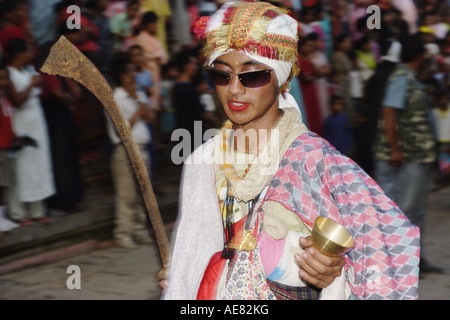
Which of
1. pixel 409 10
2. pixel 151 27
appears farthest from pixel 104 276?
pixel 409 10

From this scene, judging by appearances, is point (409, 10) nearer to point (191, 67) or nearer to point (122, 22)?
point (122, 22)

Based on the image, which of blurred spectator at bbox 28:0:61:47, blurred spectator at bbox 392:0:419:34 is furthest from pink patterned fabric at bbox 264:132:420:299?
blurred spectator at bbox 392:0:419:34

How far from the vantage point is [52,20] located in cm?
795

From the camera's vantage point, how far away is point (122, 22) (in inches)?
358

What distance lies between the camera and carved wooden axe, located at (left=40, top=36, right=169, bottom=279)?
2.90 m

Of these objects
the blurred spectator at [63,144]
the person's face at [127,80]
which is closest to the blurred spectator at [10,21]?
the blurred spectator at [63,144]

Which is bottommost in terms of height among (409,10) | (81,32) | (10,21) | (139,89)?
(139,89)

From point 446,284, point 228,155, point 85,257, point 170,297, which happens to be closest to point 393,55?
point 446,284

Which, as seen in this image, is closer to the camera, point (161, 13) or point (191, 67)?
point (191, 67)

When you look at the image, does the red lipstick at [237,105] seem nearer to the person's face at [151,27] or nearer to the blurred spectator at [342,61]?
the person's face at [151,27]

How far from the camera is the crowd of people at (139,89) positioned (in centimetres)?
694

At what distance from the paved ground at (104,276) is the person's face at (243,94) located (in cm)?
294

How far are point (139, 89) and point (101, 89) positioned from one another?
5029 mm

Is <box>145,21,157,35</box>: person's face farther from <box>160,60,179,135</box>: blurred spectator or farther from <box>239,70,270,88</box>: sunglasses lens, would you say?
<box>239,70,270,88</box>: sunglasses lens
